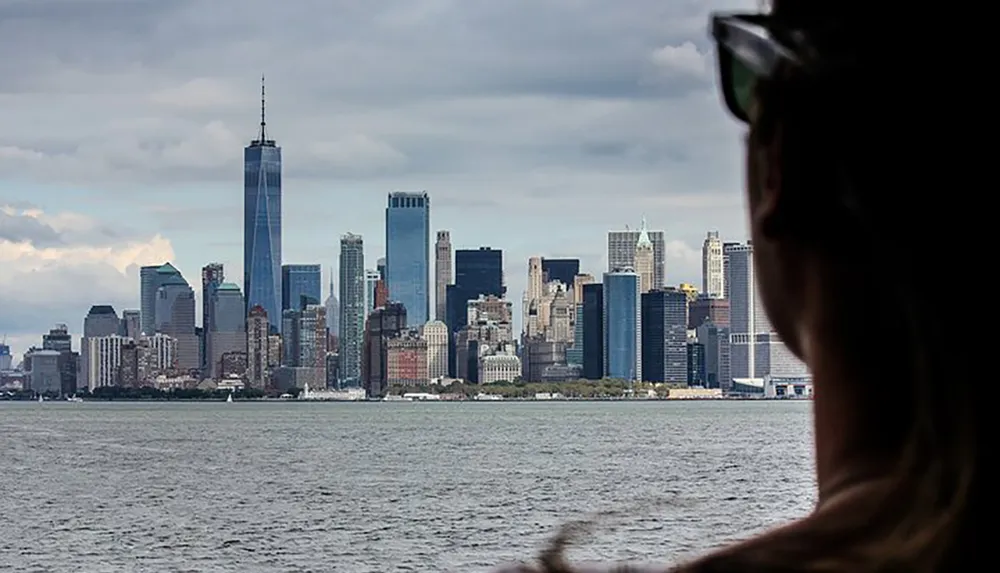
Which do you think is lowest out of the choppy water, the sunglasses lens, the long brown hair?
the choppy water

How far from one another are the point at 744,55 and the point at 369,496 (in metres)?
70.5

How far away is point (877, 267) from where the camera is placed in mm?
1057

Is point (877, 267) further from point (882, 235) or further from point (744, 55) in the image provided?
point (744, 55)

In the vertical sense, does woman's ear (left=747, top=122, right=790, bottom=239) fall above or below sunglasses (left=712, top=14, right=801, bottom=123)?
below

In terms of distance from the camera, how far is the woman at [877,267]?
1.03 metres

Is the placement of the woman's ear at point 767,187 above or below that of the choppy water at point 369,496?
above

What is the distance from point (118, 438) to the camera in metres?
135

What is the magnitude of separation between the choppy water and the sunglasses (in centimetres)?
27

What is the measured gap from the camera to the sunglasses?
1.05 metres

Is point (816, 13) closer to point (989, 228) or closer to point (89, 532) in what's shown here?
point (989, 228)

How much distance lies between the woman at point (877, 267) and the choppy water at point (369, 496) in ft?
0.54

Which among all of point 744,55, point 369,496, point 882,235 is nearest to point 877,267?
point 882,235

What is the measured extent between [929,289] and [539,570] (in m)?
0.27

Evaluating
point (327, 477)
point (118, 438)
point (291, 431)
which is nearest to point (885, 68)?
point (327, 477)
